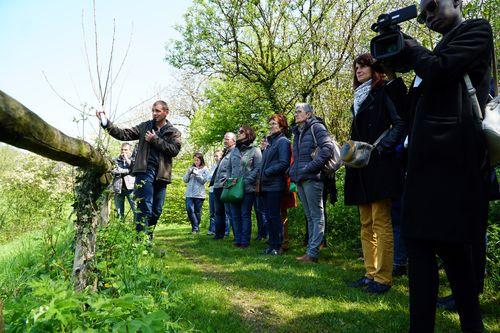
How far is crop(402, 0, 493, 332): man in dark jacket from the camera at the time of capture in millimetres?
2186

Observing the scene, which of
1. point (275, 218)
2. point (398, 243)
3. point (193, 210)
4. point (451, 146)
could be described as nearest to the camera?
point (451, 146)

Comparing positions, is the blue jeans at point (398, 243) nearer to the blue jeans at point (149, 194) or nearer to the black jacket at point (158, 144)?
the black jacket at point (158, 144)

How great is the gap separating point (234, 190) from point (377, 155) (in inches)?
146

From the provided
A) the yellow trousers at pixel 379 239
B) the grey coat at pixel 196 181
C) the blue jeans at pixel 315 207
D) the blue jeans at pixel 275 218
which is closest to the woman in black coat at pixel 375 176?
the yellow trousers at pixel 379 239

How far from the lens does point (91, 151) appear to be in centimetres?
268

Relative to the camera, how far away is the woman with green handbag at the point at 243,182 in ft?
23.2

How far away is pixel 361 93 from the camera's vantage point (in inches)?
159

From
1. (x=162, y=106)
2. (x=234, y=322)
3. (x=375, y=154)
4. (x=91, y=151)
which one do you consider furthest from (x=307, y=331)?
(x=162, y=106)

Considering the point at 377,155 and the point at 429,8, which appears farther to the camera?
the point at 377,155

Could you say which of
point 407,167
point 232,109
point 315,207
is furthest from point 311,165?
point 232,109

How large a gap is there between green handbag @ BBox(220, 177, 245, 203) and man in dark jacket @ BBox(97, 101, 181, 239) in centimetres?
144

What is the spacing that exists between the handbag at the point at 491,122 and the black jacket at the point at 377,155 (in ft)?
4.28

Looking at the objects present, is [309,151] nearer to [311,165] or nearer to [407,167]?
[311,165]

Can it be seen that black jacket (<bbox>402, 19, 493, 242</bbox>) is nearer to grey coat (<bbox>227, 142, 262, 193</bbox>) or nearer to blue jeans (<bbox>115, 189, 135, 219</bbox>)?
blue jeans (<bbox>115, 189, 135, 219</bbox>)
